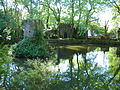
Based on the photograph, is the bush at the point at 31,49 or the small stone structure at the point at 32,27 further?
the small stone structure at the point at 32,27

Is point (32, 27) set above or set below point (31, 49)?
above

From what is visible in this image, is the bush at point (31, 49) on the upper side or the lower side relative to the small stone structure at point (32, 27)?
lower

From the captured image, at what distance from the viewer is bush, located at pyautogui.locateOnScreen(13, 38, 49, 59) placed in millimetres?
9070

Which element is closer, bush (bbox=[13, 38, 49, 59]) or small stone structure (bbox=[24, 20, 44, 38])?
bush (bbox=[13, 38, 49, 59])

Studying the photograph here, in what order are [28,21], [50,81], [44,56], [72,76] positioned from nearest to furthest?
[50,81] < [72,76] < [44,56] < [28,21]

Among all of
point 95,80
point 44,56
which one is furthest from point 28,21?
point 95,80

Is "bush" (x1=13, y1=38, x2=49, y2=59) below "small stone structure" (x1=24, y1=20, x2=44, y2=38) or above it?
below

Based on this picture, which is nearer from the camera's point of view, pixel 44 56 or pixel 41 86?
pixel 41 86

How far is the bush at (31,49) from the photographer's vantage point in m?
9.07

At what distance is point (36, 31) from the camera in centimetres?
963

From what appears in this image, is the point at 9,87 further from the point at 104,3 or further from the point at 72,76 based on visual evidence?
the point at 104,3

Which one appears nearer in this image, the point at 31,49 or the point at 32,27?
the point at 31,49

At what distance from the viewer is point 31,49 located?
9211mm

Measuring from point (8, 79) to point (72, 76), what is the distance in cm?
193
